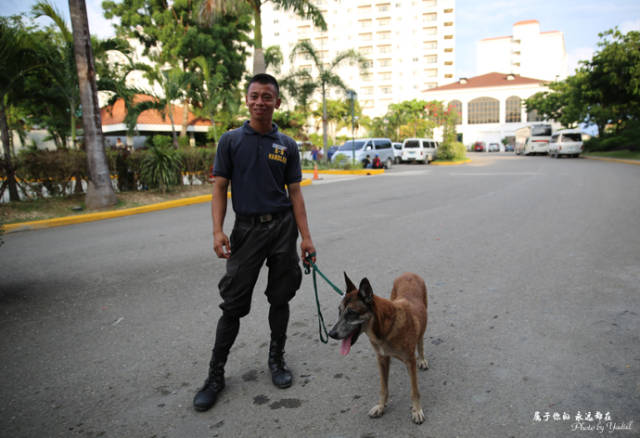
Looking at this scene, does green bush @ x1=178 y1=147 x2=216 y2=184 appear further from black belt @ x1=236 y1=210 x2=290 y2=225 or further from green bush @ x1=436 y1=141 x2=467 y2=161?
green bush @ x1=436 y1=141 x2=467 y2=161

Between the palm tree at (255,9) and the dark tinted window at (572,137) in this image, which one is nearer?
the palm tree at (255,9)

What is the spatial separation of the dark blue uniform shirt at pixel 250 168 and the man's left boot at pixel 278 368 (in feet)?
3.07

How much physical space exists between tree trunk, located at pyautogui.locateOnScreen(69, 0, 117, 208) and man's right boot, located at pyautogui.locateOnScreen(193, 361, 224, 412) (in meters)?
9.35

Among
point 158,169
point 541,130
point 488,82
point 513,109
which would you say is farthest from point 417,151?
point 488,82

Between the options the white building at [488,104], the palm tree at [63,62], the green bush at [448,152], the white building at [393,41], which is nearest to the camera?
the palm tree at [63,62]

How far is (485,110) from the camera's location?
7856 centimetres

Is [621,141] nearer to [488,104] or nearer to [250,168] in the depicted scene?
[250,168]

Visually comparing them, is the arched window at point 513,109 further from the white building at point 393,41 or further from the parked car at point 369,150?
the parked car at point 369,150

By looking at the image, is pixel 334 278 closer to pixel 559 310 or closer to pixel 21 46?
pixel 559 310

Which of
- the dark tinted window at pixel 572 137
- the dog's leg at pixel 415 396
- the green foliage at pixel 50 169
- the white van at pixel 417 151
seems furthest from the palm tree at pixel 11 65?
the dark tinted window at pixel 572 137

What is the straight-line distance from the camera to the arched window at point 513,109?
7636 centimetres

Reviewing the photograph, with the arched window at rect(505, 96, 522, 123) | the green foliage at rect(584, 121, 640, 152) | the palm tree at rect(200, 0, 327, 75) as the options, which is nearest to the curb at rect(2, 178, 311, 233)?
the palm tree at rect(200, 0, 327, 75)

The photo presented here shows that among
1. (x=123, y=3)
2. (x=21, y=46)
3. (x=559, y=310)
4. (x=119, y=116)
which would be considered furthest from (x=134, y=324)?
(x=123, y=3)

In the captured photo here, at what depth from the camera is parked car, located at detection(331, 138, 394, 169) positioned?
2509 cm
